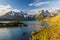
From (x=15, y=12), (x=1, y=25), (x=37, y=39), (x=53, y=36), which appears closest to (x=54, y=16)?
(x=53, y=36)

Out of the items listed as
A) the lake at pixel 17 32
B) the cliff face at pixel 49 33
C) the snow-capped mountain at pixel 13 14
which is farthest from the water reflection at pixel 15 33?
the snow-capped mountain at pixel 13 14

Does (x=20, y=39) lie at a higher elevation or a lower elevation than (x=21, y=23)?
lower

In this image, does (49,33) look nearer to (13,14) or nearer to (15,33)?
(15,33)

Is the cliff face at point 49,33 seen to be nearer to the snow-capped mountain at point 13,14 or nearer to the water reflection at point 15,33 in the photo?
the water reflection at point 15,33

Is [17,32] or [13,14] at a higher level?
[13,14]

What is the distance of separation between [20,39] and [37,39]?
0.32m

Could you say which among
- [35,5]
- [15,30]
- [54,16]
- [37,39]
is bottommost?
[37,39]

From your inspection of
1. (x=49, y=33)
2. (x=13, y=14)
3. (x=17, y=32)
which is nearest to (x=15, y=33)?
(x=17, y=32)

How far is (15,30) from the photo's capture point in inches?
103

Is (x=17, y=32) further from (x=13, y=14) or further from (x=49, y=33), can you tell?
(x=49, y=33)

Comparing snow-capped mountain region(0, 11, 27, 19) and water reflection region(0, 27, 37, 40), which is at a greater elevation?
snow-capped mountain region(0, 11, 27, 19)

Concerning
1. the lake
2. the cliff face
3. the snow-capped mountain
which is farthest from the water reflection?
the snow-capped mountain

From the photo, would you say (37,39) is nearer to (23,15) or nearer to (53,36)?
(53,36)

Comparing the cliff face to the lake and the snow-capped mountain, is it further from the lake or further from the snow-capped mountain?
the snow-capped mountain
